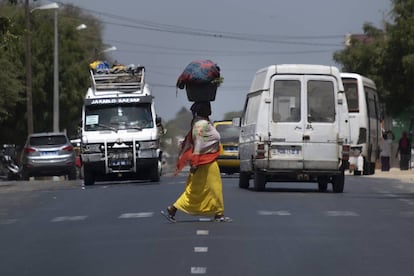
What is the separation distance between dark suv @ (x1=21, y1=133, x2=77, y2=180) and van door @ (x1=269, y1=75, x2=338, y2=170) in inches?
632

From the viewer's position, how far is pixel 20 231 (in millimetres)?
15797

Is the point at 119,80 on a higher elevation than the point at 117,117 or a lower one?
higher

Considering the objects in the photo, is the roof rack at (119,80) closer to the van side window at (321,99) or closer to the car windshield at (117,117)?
the car windshield at (117,117)

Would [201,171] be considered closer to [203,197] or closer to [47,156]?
[203,197]

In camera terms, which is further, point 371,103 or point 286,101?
point 371,103

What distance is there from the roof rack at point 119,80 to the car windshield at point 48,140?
6.52 metres

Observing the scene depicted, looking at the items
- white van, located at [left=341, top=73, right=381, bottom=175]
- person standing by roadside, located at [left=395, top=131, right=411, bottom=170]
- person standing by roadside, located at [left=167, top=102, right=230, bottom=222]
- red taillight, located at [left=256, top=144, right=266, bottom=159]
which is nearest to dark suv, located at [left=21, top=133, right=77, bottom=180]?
white van, located at [left=341, top=73, right=381, bottom=175]

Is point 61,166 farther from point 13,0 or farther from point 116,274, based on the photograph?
point 116,274

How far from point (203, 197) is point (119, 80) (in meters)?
17.6

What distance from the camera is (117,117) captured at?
31.8 m

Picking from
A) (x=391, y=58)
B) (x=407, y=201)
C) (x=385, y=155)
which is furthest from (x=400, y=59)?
(x=407, y=201)

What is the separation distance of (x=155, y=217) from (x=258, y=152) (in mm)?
7207

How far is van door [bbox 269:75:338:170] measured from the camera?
2402cm

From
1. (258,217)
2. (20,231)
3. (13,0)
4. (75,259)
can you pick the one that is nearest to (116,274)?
(75,259)
